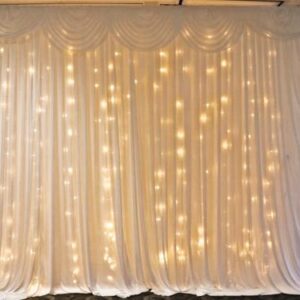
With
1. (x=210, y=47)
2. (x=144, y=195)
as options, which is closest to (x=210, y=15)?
(x=210, y=47)

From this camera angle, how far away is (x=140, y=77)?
11.1 ft

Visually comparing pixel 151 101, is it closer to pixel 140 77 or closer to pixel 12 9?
pixel 140 77

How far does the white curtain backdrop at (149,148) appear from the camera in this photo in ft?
10.7

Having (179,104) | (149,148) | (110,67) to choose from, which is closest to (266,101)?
(179,104)

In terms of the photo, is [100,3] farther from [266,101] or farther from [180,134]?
[266,101]

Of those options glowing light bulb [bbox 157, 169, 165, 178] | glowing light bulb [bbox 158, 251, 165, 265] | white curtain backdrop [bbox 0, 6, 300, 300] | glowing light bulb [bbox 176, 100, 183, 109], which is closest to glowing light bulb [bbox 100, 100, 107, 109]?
white curtain backdrop [bbox 0, 6, 300, 300]

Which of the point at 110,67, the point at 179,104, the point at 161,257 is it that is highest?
the point at 110,67

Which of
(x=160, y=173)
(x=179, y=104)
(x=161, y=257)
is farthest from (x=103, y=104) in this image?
(x=161, y=257)

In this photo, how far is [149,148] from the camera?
3371 mm

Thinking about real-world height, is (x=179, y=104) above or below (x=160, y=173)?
above

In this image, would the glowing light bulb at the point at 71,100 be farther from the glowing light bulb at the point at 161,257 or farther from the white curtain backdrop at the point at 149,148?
the glowing light bulb at the point at 161,257

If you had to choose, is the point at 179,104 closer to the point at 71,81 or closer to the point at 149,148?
the point at 149,148

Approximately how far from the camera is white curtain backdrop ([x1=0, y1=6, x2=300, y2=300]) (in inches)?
129

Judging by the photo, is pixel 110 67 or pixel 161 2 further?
pixel 110 67
